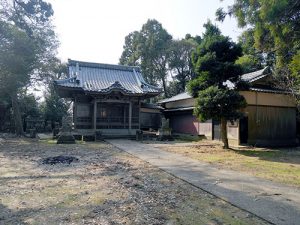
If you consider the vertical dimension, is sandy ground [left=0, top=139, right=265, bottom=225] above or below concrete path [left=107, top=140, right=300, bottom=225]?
below

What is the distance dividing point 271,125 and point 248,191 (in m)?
12.8

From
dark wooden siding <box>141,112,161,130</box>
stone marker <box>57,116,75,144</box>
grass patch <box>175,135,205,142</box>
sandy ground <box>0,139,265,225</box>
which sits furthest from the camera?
dark wooden siding <box>141,112,161,130</box>

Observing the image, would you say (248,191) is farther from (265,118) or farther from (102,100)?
(102,100)

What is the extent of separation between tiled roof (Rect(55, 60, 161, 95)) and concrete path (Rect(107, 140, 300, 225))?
1205cm

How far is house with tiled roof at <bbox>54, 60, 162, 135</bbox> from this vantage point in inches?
769

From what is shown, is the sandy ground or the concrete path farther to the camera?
the concrete path

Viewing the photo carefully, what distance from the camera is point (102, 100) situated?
1975cm

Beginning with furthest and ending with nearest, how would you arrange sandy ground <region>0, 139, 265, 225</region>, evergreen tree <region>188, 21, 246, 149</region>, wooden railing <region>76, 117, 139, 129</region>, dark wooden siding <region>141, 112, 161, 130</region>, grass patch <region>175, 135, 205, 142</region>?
1. dark wooden siding <region>141, 112, 161, 130</region>
2. grass patch <region>175, 135, 205, 142</region>
3. wooden railing <region>76, 117, 139, 129</region>
4. evergreen tree <region>188, 21, 246, 149</region>
5. sandy ground <region>0, 139, 265, 225</region>

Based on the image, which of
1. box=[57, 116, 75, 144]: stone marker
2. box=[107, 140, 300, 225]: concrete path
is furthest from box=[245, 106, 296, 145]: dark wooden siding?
box=[57, 116, 75, 144]: stone marker

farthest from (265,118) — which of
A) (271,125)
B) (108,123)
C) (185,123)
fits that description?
(108,123)

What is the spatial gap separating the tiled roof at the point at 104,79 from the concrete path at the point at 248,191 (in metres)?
12.1

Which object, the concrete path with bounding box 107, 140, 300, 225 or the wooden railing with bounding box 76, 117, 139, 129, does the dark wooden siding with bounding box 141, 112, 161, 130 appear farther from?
the concrete path with bounding box 107, 140, 300, 225

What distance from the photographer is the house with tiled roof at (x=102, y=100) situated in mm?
19531

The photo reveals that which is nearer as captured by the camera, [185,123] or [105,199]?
[105,199]
